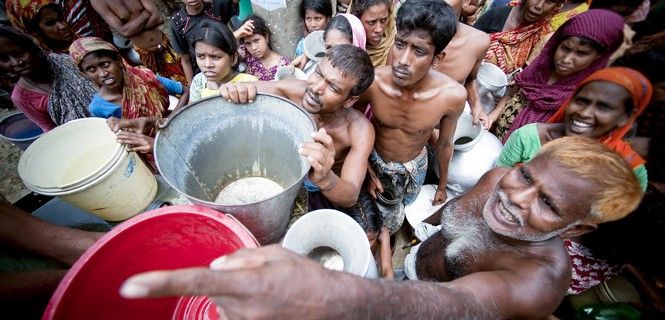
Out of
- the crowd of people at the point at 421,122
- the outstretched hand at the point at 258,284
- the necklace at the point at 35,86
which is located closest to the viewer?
the outstretched hand at the point at 258,284

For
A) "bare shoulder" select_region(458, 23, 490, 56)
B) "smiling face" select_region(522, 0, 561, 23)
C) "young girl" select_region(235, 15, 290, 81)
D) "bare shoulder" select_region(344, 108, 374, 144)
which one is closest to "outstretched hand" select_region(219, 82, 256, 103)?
"bare shoulder" select_region(344, 108, 374, 144)

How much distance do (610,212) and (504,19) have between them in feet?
9.13

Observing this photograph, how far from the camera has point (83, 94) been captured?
224 centimetres

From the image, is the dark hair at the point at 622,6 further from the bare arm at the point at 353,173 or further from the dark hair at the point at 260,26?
the dark hair at the point at 260,26

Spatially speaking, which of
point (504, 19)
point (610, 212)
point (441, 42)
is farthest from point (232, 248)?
point (504, 19)

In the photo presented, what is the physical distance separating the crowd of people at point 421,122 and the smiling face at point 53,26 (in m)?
0.01

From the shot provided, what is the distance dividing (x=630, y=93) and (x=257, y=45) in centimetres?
272

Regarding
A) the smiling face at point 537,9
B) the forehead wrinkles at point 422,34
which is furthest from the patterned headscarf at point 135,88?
the smiling face at point 537,9

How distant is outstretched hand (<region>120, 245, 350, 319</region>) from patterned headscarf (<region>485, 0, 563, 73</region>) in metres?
3.23

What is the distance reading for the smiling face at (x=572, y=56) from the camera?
1588 millimetres

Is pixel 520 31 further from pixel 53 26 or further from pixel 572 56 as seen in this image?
pixel 53 26

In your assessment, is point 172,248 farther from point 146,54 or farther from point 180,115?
→ point 146,54

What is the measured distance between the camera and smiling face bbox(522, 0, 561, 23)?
259 centimetres

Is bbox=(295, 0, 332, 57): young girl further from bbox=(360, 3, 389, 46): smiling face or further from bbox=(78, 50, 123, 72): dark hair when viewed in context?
bbox=(78, 50, 123, 72): dark hair
